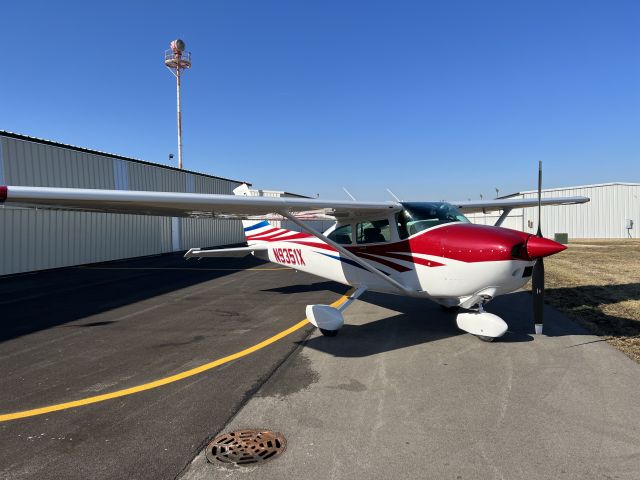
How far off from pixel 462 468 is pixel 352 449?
0.80m

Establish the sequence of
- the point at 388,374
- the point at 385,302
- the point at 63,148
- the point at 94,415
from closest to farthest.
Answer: the point at 94,415, the point at 388,374, the point at 385,302, the point at 63,148

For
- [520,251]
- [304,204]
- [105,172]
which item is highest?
[105,172]

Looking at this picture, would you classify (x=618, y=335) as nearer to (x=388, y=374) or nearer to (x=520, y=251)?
(x=520, y=251)

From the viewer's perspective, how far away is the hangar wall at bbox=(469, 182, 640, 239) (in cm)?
→ 3183

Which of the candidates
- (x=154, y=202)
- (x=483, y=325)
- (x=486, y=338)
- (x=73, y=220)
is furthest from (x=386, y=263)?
(x=73, y=220)

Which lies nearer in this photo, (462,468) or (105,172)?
(462,468)

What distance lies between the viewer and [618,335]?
5852mm

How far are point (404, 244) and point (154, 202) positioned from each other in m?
3.75

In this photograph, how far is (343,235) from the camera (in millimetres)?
7508

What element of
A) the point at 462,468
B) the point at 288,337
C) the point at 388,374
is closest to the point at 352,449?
the point at 462,468

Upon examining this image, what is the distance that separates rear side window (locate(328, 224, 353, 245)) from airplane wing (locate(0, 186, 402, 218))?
2.87ft

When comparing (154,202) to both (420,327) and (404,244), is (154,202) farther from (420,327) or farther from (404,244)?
(420,327)

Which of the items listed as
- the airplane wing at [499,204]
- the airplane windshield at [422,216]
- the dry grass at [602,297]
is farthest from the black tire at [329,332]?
the airplane wing at [499,204]

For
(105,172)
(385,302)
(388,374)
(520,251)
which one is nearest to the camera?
(388,374)
